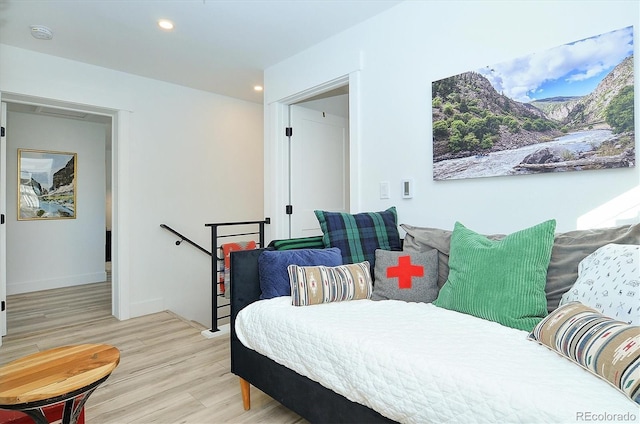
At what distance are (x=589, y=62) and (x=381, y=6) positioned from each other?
128cm

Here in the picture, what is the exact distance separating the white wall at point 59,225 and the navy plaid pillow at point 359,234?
A: 14.2 ft

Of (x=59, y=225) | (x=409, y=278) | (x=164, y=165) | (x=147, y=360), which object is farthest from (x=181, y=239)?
(x=409, y=278)

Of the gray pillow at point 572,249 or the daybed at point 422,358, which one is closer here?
the daybed at point 422,358

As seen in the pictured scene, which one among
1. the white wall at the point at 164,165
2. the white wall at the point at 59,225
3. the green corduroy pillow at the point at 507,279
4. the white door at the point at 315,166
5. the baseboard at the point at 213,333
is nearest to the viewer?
the green corduroy pillow at the point at 507,279

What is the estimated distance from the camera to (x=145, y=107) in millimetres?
3680

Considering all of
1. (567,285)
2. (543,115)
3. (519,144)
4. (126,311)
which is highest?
(543,115)

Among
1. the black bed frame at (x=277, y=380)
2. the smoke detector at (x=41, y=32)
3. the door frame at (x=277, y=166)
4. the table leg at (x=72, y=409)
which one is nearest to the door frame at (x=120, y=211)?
the smoke detector at (x=41, y=32)

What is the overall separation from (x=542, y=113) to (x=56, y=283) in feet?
18.5

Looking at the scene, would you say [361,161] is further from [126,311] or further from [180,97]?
[126,311]

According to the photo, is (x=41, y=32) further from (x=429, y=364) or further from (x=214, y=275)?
(x=429, y=364)

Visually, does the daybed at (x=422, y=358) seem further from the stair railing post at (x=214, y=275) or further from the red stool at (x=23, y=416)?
the stair railing post at (x=214, y=275)

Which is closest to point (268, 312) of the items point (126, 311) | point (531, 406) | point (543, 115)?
point (531, 406)

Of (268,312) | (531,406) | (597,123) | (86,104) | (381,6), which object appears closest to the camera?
(531,406)

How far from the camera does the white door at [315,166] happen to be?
135 inches
